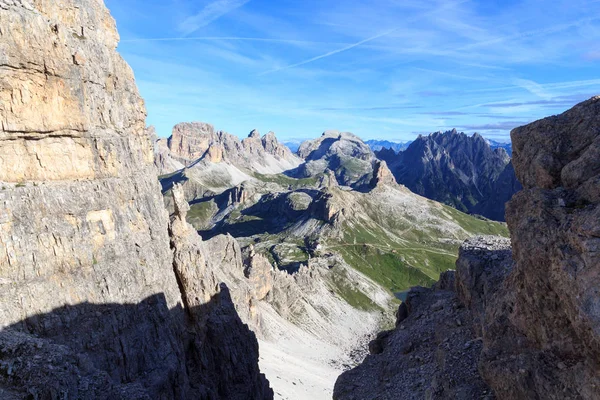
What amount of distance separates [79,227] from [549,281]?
40.9m

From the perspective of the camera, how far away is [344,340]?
464 feet

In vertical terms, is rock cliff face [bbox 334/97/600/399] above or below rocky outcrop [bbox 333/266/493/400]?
above

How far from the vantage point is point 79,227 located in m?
38.2

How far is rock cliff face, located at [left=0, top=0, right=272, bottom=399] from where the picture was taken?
31.6 m

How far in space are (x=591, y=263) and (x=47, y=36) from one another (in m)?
47.0

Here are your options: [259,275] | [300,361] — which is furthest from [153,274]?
[259,275]

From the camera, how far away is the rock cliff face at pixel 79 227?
31578 mm

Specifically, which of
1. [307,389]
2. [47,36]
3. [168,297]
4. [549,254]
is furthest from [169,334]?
[307,389]

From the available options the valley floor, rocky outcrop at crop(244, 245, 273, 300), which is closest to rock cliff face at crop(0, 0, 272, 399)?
the valley floor

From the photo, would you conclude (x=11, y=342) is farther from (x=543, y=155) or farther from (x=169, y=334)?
(x=543, y=155)

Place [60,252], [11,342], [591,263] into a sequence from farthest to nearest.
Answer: [60,252], [11,342], [591,263]

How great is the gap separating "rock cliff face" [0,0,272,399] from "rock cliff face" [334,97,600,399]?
2736cm

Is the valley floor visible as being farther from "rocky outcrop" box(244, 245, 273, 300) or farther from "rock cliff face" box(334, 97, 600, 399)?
"rock cliff face" box(334, 97, 600, 399)

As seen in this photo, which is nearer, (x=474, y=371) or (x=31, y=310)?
(x=474, y=371)
